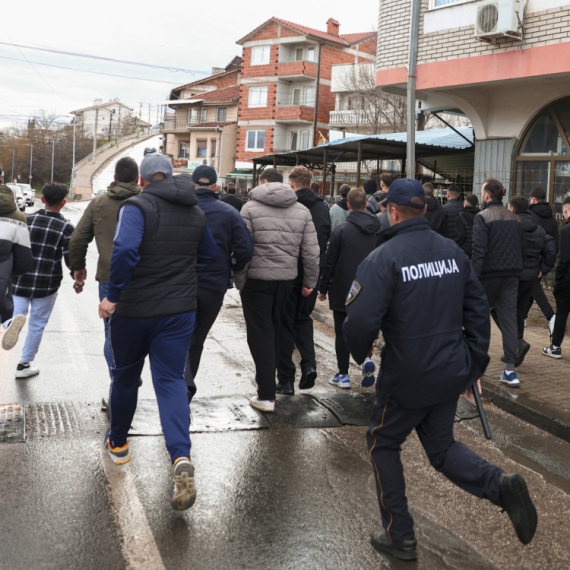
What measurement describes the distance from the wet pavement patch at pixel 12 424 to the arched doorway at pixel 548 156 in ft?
31.9

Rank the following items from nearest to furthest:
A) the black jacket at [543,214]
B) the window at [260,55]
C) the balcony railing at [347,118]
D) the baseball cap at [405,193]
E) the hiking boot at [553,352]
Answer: the baseball cap at [405,193]
the hiking boot at [553,352]
the black jacket at [543,214]
the balcony railing at [347,118]
the window at [260,55]

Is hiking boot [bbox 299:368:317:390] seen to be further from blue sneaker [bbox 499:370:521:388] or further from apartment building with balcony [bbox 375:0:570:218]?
apartment building with balcony [bbox 375:0:570:218]

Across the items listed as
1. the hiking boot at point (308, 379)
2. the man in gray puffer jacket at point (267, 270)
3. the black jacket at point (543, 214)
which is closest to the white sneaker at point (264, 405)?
the man in gray puffer jacket at point (267, 270)

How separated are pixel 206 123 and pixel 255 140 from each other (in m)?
9.47

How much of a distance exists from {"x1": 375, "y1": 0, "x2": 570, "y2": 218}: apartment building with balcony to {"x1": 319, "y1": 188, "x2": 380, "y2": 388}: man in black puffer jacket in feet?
19.9

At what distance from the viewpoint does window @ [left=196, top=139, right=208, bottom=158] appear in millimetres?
59406

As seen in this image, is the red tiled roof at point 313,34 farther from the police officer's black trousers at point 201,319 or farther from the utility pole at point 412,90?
the police officer's black trousers at point 201,319

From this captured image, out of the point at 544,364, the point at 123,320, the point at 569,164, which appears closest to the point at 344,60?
the point at 569,164

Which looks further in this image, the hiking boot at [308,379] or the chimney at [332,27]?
the chimney at [332,27]

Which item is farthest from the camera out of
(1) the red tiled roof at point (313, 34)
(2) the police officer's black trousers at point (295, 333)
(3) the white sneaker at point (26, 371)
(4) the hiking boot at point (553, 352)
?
(1) the red tiled roof at point (313, 34)

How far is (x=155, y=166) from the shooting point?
4043mm

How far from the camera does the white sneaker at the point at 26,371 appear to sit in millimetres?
6252

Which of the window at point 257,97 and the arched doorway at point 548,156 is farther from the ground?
the window at point 257,97

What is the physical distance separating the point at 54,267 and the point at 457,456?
13.8 feet
